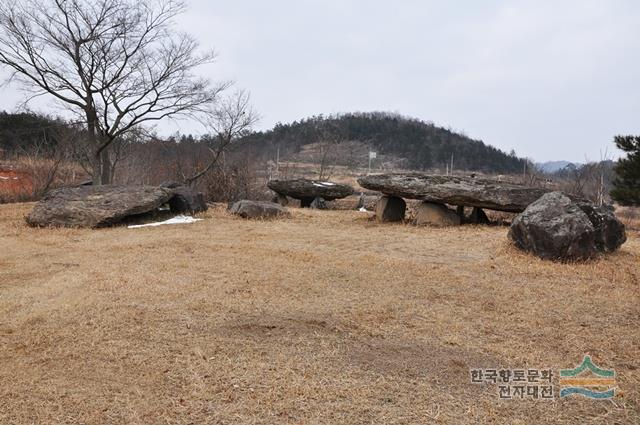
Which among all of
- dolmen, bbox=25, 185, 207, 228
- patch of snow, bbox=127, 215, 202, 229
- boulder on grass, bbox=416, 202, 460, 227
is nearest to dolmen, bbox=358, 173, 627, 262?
boulder on grass, bbox=416, 202, 460, 227

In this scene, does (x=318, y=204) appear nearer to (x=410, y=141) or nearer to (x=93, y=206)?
(x=93, y=206)

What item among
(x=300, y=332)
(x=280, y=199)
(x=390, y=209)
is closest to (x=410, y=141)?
(x=280, y=199)

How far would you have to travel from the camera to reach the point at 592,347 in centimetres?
340

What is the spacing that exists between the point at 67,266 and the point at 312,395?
167 inches

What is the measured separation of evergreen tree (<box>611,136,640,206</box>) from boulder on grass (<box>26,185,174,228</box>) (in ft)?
43.3

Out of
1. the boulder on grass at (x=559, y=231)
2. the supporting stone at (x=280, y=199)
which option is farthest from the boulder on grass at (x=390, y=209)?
the supporting stone at (x=280, y=199)

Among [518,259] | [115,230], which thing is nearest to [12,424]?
[518,259]

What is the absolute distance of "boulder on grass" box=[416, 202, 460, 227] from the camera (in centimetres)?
926

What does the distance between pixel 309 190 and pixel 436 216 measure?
5.58 m

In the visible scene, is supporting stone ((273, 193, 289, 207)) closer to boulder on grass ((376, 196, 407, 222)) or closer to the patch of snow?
the patch of snow

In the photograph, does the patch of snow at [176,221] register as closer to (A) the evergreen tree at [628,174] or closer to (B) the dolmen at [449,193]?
(B) the dolmen at [449,193]

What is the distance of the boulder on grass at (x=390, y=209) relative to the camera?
1013cm

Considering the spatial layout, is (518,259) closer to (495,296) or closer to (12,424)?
(495,296)

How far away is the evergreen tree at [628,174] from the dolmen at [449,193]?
7.17 meters
